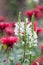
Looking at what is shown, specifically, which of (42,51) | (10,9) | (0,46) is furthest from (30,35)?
(10,9)

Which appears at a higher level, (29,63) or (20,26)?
(20,26)

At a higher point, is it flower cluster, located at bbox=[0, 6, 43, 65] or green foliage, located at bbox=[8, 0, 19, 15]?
green foliage, located at bbox=[8, 0, 19, 15]

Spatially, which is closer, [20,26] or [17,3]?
[20,26]

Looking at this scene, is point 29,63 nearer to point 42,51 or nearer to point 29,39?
point 29,39

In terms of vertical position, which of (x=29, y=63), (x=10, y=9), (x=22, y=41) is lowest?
(x=29, y=63)

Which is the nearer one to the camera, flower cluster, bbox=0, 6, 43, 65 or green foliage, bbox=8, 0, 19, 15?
flower cluster, bbox=0, 6, 43, 65

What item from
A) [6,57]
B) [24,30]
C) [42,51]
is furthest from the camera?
[42,51]

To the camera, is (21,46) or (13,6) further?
(13,6)

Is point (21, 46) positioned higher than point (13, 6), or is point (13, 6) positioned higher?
point (13, 6)

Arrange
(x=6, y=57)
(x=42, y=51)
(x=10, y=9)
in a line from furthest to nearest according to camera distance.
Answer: (x=10, y=9)
(x=42, y=51)
(x=6, y=57)

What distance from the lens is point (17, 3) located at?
5457 mm

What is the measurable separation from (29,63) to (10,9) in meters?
3.23

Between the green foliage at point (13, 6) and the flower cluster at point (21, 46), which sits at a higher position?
the green foliage at point (13, 6)

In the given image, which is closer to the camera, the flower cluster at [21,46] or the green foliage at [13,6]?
the flower cluster at [21,46]
